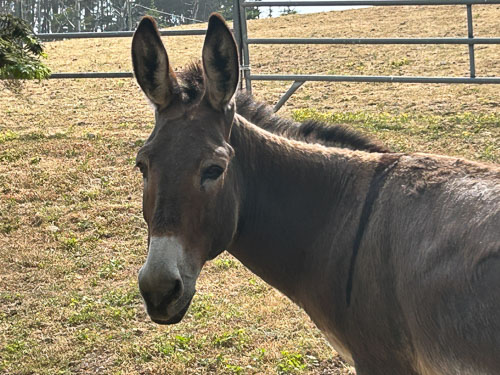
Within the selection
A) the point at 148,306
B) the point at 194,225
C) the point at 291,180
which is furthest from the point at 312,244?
the point at 148,306

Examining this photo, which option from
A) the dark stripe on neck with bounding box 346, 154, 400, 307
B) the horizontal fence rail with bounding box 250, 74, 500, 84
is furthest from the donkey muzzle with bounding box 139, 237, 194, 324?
the horizontal fence rail with bounding box 250, 74, 500, 84

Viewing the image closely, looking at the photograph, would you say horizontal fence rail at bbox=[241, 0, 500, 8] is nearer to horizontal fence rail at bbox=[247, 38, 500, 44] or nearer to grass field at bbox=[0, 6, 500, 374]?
horizontal fence rail at bbox=[247, 38, 500, 44]

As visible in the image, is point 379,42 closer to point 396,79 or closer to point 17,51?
point 396,79

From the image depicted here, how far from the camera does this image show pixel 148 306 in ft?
9.50

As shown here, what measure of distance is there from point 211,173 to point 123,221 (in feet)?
15.4

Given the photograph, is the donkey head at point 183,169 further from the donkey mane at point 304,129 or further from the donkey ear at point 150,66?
the donkey mane at point 304,129

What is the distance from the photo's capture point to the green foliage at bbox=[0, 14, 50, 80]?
7109 mm

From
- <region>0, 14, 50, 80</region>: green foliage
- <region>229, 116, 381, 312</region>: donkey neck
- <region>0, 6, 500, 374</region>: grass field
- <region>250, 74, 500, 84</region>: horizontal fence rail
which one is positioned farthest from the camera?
<region>250, 74, 500, 84</region>: horizontal fence rail

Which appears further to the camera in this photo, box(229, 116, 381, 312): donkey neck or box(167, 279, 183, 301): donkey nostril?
box(229, 116, 381, 312): donkey neck

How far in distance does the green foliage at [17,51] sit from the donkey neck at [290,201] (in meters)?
4.39

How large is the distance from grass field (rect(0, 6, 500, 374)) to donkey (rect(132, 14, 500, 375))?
1.74 meters

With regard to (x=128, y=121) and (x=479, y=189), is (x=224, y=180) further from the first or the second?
(x=128, y=121)

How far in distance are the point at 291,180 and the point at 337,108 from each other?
7967mm

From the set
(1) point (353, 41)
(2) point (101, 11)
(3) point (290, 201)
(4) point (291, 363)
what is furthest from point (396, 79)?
(2) point (101, 11)
